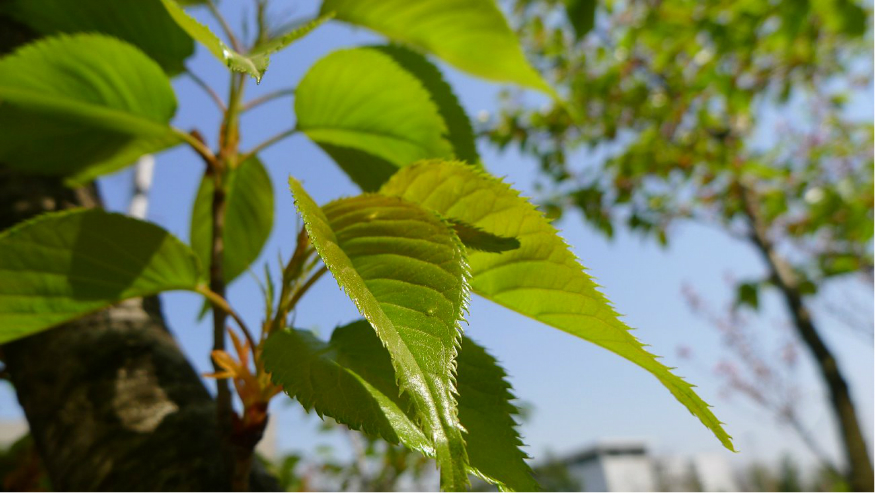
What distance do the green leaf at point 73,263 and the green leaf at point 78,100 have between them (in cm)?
12

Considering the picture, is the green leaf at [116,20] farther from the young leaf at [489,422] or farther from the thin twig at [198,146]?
the young leaf at [489,422]

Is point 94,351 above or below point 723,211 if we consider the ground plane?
below

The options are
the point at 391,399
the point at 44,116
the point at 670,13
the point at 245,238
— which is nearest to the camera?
the point at 391,399

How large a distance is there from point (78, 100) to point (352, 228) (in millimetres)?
304

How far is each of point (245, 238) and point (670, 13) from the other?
2.56m

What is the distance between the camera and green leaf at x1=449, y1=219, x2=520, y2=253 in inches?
11.9

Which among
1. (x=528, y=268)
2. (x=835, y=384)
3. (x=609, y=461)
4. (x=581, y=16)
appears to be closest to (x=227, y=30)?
(x=528, y=268)

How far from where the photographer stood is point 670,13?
254 centimetres

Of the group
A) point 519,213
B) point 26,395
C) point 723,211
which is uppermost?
point 723,211

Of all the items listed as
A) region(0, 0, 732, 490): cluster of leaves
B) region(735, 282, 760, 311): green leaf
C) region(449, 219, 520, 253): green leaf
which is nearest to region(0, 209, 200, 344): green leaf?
region(0, 0, 732, 490): cluster of leaves

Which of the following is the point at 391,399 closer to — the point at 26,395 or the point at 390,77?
the point at 390,77

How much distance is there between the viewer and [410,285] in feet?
0.85

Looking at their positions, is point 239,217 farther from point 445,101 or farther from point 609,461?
point 609,461

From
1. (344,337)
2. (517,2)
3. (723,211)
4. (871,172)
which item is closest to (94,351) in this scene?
(344,337)
